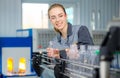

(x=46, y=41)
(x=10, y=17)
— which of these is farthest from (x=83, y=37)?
(x=10, y=17)

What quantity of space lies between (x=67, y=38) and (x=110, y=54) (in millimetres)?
1053

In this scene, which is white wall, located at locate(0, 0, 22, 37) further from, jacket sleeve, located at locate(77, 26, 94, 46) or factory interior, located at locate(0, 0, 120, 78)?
jacket sleeve, located at locate(77, 26, 94, 46)

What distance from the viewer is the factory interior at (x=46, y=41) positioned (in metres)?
0.56

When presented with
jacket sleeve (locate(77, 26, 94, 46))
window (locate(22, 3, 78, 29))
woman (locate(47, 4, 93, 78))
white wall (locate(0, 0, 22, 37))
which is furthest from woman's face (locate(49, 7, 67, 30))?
window (locate(22, 3, 78, 29))

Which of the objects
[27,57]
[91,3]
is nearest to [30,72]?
[27,57]

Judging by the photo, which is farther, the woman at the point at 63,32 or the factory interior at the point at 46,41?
the woman at the point at 63,32

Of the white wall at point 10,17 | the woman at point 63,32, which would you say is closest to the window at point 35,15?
the white wall at point 10,17

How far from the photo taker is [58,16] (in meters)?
1.56

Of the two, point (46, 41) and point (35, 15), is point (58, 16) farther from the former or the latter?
point (35, 15)

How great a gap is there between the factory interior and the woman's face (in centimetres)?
20

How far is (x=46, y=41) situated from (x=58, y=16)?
2220 mm

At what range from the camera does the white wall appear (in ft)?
19.1

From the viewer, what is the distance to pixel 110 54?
53cm

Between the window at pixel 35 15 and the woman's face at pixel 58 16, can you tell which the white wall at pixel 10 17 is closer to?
the window at pixel 35 15
